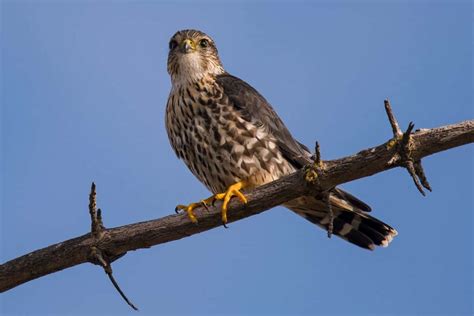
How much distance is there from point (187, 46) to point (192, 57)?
0.56 feet

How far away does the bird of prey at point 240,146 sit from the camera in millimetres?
5336

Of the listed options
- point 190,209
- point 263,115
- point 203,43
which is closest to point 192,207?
point 190,209

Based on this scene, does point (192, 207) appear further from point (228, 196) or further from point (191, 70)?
point (191, 70)

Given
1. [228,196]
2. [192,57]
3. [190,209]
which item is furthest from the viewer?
[192,57]

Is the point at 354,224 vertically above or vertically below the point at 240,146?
below

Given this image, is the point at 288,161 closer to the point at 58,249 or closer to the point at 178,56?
→ the point at 178,56

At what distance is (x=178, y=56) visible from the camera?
624 cm

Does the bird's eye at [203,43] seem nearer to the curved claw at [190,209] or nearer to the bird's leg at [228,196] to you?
the bird's leg at [228,196]

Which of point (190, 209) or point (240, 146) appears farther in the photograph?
point (240, 146)

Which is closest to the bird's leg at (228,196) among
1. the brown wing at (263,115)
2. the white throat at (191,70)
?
the brown wing at (263,115)

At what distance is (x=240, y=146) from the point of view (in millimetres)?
5340

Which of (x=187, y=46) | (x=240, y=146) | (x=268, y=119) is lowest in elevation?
(x=240, y=146)

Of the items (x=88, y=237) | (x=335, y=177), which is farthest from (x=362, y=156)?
(x=88, y=237)

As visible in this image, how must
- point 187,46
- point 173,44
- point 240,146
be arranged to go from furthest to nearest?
point 173,44, point 187,46, point 240,146
